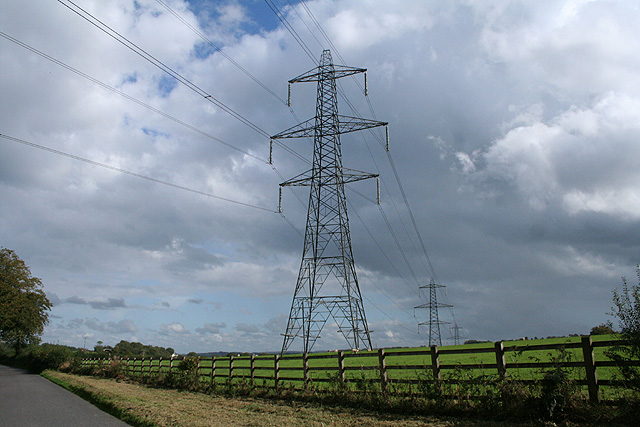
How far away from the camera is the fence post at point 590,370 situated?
8.92 m

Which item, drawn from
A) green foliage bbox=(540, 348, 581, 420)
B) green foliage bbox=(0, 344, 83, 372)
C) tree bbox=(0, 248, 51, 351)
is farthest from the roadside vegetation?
tree bbox=(0, 248, 51, 351)

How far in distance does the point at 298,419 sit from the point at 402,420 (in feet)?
8.50

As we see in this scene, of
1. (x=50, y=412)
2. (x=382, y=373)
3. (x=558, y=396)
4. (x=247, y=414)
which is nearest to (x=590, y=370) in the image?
(x=558, y=396)

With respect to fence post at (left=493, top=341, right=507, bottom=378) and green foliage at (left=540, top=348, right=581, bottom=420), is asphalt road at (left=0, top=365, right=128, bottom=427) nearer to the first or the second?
fence post at (left=493, top=341, right=507, bottom=378)

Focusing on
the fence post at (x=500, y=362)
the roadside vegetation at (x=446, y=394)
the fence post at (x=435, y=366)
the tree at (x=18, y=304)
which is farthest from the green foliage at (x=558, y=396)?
the tree at (x=18, y=304)

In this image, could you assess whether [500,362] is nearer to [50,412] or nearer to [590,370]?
[590,370]

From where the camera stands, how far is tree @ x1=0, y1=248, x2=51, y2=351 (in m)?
50.5

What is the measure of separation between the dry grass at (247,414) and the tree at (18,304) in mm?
43404

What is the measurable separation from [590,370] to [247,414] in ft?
28.2

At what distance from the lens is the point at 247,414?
1240cm

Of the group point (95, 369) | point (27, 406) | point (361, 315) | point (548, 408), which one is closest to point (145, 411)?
point (27, 406)

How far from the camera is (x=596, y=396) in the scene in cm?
888

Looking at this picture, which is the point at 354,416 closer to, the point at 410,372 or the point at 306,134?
the point at 410,372

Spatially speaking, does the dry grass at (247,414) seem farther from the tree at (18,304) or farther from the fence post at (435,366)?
the tree at (18,304)
